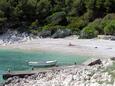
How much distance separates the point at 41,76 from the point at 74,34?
37.4 metres

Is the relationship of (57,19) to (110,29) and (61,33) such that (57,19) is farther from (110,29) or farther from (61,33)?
(110,29)

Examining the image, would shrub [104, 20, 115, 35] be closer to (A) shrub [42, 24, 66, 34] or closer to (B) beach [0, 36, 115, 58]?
(B) beach [0, 36, 115, 58]

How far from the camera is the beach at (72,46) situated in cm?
5562

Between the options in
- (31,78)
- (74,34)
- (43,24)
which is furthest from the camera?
(43,24)

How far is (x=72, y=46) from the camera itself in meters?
60.3

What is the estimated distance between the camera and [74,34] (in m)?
71.4

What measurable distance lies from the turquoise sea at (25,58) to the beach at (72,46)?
2.49 m

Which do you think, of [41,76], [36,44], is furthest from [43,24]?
[41,76]

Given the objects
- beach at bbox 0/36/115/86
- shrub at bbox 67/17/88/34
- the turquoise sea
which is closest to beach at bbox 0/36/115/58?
beach at bbox 0/36/115/86

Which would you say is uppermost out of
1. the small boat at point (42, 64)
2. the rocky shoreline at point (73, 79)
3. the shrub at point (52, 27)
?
the shrub at point (52, 27)

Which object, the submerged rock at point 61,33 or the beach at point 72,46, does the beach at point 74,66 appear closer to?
the beach at point 72,46

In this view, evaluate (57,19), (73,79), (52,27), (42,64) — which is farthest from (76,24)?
(73,79)

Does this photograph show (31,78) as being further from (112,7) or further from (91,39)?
(112,7)

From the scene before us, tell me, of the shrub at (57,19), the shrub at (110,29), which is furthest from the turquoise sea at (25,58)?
the shrub at (57,19)
